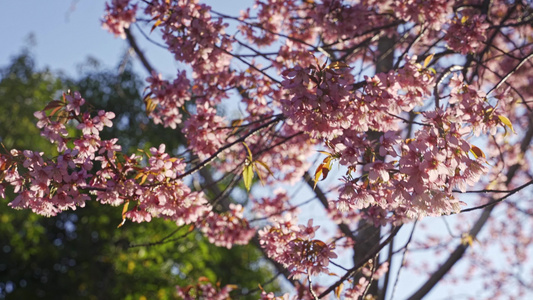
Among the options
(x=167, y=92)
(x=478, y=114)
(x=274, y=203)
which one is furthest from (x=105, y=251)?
(x=478, y=114)

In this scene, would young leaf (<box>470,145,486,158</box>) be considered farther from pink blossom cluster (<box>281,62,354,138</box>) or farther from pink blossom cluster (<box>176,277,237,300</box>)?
pink blossom cluster (<box>176,277,237,300</box>)

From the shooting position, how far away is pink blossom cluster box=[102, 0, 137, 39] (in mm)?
3148

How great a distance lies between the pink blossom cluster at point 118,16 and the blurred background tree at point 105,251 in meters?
4.36

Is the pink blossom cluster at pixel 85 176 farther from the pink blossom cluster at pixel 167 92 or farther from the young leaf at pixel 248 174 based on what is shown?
the pink blossom cluster at pixel 167 92

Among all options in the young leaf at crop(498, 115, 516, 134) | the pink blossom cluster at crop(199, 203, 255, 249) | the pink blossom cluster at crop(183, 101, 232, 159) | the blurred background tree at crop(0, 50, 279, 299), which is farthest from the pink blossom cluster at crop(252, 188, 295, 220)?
the blurred background tree at crop(0, 50, 279, 299)

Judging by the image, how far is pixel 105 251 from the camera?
796 centimetres

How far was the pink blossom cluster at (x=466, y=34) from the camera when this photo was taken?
2.43 m

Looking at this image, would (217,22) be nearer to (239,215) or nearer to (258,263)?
(239,215)

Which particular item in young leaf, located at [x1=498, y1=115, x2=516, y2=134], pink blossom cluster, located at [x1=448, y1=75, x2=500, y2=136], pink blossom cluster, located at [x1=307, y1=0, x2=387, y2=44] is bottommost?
young leaf, located at [x1=498, y1=115, x2=516, y2=134]

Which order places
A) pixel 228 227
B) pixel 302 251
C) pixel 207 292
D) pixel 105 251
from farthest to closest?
pixel 105 251
pixel 228 227
pixel 207 292
pixel 302 251

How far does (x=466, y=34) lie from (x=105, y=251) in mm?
6967

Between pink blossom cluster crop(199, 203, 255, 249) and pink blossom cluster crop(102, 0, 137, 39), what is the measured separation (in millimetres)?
1365

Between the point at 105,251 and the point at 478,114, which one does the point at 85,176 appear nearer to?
the point at 478,114

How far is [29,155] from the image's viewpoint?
5.74ft
